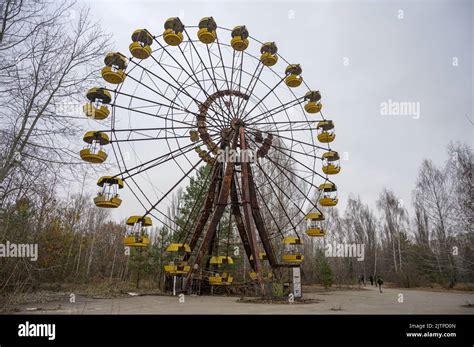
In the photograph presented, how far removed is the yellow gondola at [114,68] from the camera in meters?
15.6

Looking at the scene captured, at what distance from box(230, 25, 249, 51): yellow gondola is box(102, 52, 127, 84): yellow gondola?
21.3ft

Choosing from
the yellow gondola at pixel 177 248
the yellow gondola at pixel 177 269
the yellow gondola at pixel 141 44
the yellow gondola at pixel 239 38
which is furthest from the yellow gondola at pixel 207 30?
the yellow gondola at pixel 177 269

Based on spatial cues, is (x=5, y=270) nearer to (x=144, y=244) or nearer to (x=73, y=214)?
(x=144, y=244)

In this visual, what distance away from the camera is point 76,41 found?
11258 mm

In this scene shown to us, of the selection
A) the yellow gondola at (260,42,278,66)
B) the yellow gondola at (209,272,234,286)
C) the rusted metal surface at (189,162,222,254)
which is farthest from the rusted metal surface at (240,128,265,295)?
the yellow gondola at (260,42,278,66)

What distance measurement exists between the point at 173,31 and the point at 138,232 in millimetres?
11170

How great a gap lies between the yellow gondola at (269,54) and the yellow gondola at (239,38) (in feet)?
5.43

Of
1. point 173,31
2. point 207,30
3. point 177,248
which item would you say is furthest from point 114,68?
point 177,248

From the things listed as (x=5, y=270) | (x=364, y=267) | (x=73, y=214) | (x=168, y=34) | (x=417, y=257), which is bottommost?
(x=364, y=267)

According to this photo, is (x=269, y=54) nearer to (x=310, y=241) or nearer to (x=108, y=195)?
(x=108, y=195)

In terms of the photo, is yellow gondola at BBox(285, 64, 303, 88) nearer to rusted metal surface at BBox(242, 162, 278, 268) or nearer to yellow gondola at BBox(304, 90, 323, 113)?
yellow gondola at BBox(304, 90, 323, 113)
